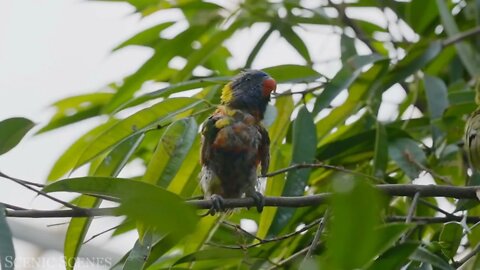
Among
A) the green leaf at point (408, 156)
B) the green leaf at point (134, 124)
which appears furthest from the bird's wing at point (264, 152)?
the green leaf at point (408, 156)

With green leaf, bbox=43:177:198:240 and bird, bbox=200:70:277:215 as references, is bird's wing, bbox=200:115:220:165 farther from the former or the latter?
green leaf, bbox=43:177:198:240

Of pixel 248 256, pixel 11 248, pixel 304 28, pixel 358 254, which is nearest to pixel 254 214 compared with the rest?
pixel 248 256

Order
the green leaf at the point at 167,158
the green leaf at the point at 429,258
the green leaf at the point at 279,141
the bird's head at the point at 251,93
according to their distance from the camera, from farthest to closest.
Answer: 1. the bird's head at the point at 251,93
2. the green leaf at the point at 279,141
3. the green leaf at the point at 167,158
4. the green leaf at the point at 429,258

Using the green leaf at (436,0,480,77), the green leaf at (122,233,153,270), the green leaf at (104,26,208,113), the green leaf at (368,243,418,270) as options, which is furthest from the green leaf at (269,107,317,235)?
the green leaf at (368,243,418,270)

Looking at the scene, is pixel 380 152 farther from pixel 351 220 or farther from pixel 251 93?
pixel 351 220

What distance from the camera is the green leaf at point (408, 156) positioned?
2633mm

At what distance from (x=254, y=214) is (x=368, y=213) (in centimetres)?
180

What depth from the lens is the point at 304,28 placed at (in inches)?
135

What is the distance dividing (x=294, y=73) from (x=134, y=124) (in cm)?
64

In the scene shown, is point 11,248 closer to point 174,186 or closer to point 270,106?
point 174,186

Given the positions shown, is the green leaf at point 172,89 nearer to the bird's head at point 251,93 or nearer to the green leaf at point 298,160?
the bird's head at point 251,93

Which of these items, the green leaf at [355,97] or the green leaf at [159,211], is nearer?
the green leaf at [159,211]

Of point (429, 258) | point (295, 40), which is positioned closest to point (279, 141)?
point (295, 40)

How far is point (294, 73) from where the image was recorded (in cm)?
278
